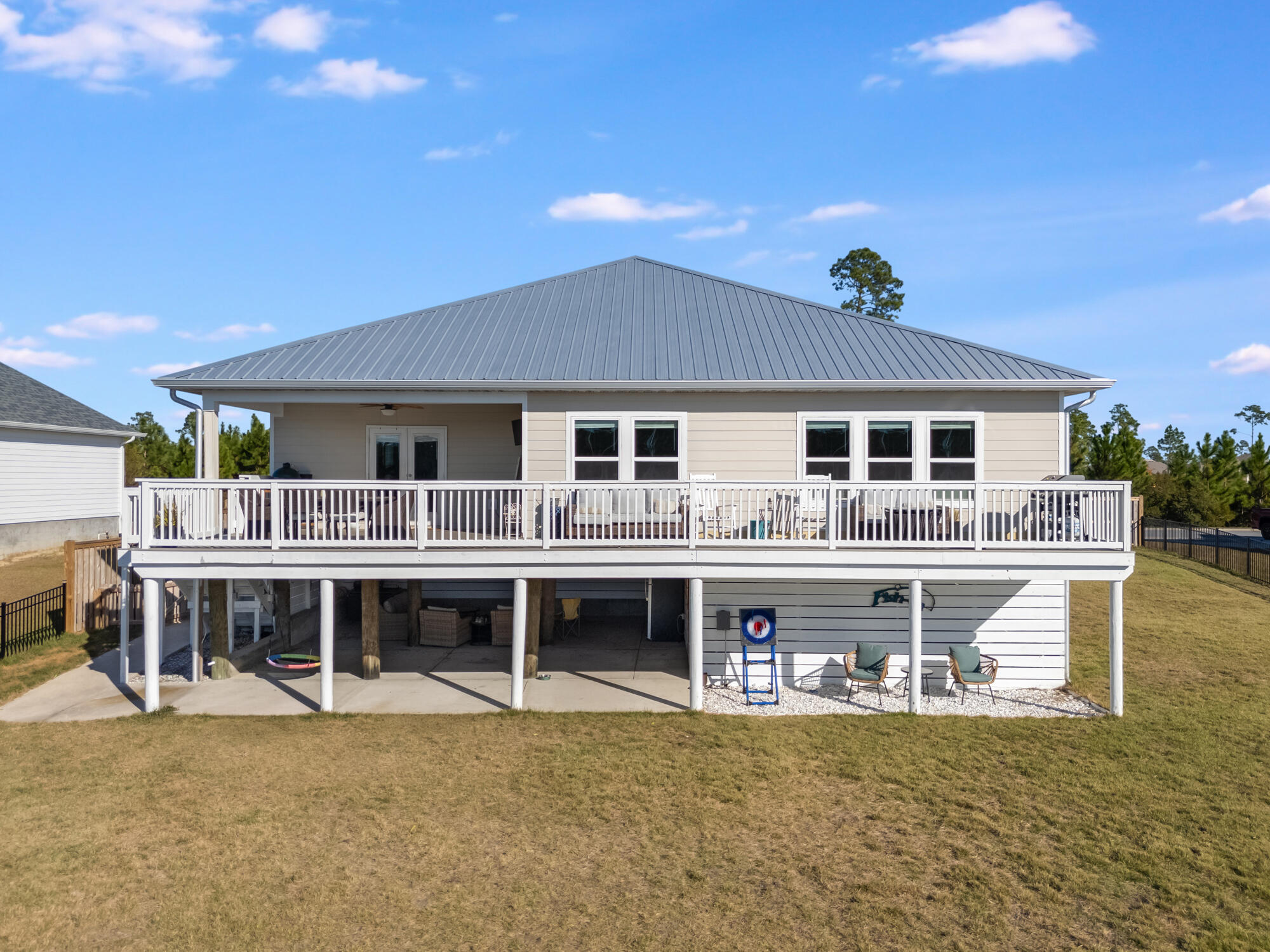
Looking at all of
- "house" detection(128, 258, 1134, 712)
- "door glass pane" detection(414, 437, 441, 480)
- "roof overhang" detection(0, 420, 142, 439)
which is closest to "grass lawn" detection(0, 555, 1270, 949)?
"house" detection(128, 258, 1134, 712)

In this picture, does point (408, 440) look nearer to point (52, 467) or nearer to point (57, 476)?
point (52, 467)

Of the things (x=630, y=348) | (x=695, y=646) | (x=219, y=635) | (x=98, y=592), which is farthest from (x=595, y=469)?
(x=98, y=592)

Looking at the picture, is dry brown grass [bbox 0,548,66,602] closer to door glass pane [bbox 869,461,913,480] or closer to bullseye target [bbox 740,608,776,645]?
bullseye target [bbox 740,608,776,645]

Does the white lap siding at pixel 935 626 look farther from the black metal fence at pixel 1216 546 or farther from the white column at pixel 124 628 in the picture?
the black metal fence at pixel 1216 546

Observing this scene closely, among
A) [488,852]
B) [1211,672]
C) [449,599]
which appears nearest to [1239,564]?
[1211,672]

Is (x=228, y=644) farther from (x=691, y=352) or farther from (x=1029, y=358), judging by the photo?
(x=1029, y=358)
